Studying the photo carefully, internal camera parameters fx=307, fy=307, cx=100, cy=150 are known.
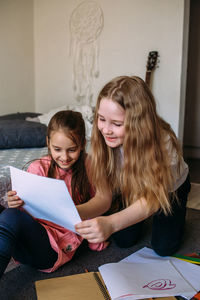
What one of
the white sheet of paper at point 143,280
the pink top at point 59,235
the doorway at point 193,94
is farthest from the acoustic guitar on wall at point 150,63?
the white sheet of paper at point 143,280

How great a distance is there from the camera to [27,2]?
3074mm

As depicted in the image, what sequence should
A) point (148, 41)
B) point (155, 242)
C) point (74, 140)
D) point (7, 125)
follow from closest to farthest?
point (74, 140), point (155, 242), point (7, 125), point (148, 41)

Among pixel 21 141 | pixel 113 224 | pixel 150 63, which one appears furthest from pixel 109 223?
pixel 150 63

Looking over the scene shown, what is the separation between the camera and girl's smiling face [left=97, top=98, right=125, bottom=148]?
971mm

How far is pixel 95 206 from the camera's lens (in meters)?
1.15

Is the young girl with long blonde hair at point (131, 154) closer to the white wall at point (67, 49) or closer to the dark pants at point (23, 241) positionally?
the dark pants at point (23, 241)

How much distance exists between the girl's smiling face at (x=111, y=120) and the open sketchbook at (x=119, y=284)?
460 millimetres

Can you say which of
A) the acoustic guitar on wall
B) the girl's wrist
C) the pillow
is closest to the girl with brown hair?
the girl's wrist

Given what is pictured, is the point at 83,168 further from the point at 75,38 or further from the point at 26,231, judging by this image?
the point at 75,38

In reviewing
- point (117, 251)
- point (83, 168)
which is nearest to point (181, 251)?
point (117, 251)

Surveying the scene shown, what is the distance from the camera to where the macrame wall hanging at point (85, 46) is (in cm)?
285

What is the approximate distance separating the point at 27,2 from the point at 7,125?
168 cm

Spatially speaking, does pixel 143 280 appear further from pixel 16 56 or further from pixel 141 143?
pixel 16 56

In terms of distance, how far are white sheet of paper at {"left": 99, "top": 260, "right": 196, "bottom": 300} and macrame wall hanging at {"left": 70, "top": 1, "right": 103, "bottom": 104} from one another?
2068 mm
